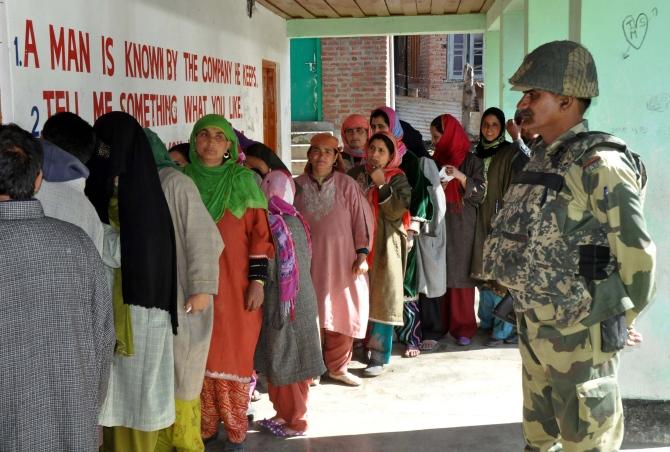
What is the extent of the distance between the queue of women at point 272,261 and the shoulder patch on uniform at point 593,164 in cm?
76

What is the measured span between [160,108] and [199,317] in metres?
1.98

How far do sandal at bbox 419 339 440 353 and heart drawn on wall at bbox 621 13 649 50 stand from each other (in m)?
2.61

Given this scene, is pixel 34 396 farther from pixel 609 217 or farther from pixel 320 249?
pixel 320 249

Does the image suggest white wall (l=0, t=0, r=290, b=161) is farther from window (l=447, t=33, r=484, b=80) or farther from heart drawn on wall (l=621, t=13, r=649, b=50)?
window (l=447, t=33, r=484, b=80)

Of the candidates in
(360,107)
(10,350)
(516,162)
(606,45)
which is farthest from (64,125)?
(360,107)

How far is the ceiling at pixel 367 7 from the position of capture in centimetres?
819

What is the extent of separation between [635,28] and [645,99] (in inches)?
13.9

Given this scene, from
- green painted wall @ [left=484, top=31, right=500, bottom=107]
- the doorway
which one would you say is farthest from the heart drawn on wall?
green painted wall @ [left=484, top=31, right=500, bottom=107]

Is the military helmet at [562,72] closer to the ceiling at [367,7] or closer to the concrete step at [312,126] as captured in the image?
the ceiling at [367,7]

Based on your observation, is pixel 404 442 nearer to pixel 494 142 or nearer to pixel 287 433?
pixel 287 433

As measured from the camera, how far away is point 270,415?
427 centimetres

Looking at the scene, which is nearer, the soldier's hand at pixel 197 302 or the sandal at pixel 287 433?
the soldier's hand at pixel 197 302

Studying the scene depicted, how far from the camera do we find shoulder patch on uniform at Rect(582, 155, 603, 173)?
2.43 metres

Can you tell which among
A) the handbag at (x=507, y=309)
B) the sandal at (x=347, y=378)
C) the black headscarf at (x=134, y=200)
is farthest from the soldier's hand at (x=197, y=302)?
the sandal at (x=347, y=378)
